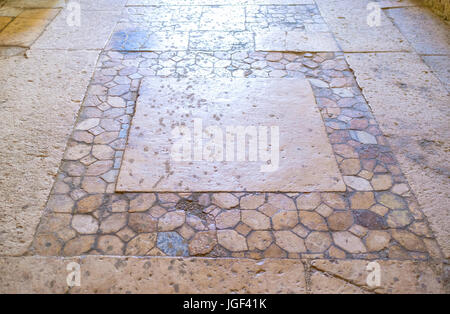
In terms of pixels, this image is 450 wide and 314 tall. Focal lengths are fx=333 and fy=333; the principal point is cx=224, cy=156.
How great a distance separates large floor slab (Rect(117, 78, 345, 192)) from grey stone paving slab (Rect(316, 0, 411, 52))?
132cm

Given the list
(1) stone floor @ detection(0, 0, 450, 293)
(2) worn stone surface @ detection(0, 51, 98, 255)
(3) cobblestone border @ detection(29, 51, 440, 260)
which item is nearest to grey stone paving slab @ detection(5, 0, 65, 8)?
(1) stone floor @ detection(0, 0, 450, 293)

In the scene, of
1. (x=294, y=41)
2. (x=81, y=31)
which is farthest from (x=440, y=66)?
(x=81, y=31)

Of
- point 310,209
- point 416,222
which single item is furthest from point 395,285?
point 310,209

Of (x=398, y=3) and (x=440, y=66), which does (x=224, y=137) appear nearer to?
(x=440, y=66)

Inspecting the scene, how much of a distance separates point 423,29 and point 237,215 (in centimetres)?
416

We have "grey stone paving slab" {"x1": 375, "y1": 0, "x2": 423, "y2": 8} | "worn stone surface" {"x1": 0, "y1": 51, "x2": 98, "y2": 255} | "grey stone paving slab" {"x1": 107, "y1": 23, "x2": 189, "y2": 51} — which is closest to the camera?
"worn stone surface" {"x1": 0, "y1": 51, "x2": 98, "y2": 255}

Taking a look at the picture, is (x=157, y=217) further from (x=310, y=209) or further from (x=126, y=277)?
(x=310, y=209)

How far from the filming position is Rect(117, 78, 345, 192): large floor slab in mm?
2754

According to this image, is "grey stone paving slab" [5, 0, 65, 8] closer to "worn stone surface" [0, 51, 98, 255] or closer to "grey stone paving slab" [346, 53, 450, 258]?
"worn stone surface" [0, 51, 98, 255]

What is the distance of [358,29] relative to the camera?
15.8ft

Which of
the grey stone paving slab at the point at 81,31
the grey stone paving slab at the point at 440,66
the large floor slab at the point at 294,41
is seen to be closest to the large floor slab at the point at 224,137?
the large floor slab at the point at 294,41

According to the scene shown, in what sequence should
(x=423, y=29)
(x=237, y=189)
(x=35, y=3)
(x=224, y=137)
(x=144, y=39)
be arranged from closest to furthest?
(x=237, y=189) < (x=224, y=137) < (x=144, y=39) < (x=423, y=29) < (x=35, y=3)
